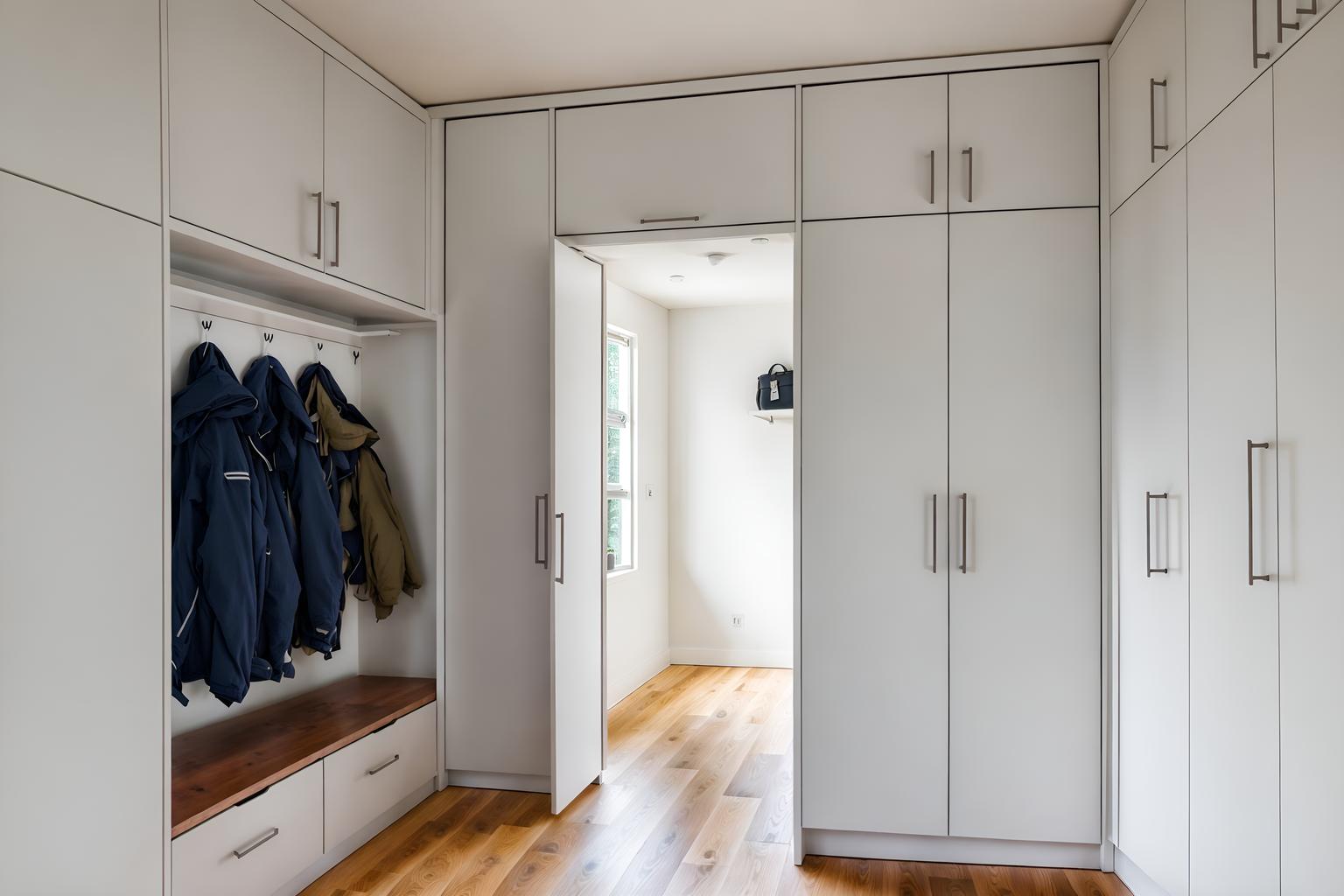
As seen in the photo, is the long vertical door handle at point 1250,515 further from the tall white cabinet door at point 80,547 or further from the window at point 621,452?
the window at point 621,452

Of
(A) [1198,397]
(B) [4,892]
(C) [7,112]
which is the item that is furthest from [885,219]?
(B) [4,892]

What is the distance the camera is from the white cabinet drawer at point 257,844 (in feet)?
7.66

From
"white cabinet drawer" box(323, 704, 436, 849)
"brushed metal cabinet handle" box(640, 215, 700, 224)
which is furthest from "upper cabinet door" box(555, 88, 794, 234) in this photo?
"white cabinet drawer" box(323, 704, 436, 849)

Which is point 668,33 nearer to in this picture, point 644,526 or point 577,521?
point 577,521

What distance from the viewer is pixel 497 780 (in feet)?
11.9

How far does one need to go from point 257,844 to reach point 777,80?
285 centimetres

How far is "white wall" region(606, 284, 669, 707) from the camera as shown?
5324mm

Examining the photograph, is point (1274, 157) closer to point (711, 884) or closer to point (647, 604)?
point (711, 884)

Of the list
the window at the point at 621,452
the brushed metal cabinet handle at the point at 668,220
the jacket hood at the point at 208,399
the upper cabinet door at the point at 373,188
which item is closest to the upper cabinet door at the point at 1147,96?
the brushed metal cabinet handle at the point at 668,220

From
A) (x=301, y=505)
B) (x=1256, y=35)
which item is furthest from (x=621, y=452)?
(x=1256, y=35)

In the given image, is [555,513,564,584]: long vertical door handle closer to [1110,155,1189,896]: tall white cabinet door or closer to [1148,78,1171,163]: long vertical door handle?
[1110,155,1189,896]: tall white cabinet door

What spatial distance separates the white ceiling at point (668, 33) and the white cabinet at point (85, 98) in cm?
76

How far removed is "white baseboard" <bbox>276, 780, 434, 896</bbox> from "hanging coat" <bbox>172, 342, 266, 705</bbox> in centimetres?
58

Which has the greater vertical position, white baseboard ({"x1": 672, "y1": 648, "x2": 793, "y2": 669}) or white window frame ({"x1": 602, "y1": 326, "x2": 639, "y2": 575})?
white window frame ({"x1": 602, "y1": 326, "x2": 639, "y2": 575})
